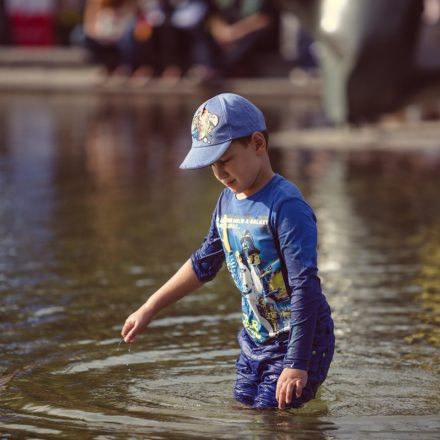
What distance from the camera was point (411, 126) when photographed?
17.1 metres

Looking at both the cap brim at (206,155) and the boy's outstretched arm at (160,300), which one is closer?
the cap brim at (206,155)

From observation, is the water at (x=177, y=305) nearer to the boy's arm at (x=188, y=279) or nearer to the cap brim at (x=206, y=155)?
the boy's arm at (x=188, y=279)

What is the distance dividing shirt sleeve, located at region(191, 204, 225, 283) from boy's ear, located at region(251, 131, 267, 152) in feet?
1.46

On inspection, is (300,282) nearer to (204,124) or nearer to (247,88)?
(204,124)

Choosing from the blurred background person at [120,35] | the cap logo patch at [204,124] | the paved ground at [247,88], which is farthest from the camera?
the blurred background person at [120,35]

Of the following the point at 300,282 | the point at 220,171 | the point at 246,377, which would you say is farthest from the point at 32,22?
the point at 300,282

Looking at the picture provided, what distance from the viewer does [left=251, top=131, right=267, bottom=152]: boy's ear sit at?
4.83m

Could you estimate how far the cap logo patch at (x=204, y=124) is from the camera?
480 centimetres

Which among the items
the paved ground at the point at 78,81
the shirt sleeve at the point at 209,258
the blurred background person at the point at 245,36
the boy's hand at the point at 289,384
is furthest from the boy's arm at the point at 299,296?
the blurred background person at the point at 245,36

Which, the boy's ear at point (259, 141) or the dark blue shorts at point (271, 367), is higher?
the boy's ear at point (259, 141)

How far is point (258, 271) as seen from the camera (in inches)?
195

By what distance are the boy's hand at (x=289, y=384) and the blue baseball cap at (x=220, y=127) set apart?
71cm

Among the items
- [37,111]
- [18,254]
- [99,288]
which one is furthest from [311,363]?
[37,111]

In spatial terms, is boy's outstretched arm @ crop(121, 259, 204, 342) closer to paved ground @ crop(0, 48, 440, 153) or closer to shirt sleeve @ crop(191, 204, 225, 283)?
shirt sleeve @ crop(191, 204, 225, 283)
